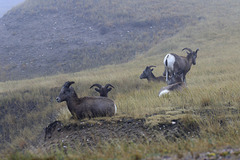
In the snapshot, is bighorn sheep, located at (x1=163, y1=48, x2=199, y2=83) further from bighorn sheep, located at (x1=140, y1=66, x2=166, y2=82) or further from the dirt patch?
the dirt patch

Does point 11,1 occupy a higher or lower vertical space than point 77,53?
higher

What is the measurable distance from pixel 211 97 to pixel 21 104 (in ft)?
36.2

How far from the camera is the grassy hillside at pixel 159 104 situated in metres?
5.45

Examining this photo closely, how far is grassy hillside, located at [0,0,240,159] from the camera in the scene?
5.45 meters

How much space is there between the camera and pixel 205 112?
325 inches

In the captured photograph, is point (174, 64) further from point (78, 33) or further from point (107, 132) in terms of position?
point (78, 33)

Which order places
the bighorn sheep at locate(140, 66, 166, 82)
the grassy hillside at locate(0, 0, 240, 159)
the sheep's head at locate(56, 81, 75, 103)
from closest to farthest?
the grassy hillside at locate(0, 0, 240, 159) → the sheep's head at locate(56, 81, 75, 103) → the bighorn sheep at locate(140, 66, 166, 82)

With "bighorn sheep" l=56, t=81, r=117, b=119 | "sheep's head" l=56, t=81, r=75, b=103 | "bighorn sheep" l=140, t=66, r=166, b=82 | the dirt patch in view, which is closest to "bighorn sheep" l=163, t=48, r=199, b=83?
"bighorn sheep" l=140, t=66, r=166, b=82

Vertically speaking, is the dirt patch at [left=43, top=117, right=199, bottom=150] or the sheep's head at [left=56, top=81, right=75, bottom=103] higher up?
the sheep's head at [left=56, top=81, right=75, bottom=103]

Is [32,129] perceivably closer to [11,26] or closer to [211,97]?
[211,97]

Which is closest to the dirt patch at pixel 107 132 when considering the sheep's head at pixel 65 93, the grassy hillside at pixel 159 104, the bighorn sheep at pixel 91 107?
the grassy hillside at pixel 159 104

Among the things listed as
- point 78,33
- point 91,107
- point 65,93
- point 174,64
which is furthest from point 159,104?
point 78,33

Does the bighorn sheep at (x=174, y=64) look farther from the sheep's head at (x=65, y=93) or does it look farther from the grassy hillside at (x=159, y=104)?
the sheep's head at (x=65, y=93)

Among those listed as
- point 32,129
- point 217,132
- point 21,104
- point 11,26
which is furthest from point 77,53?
point 217,132
